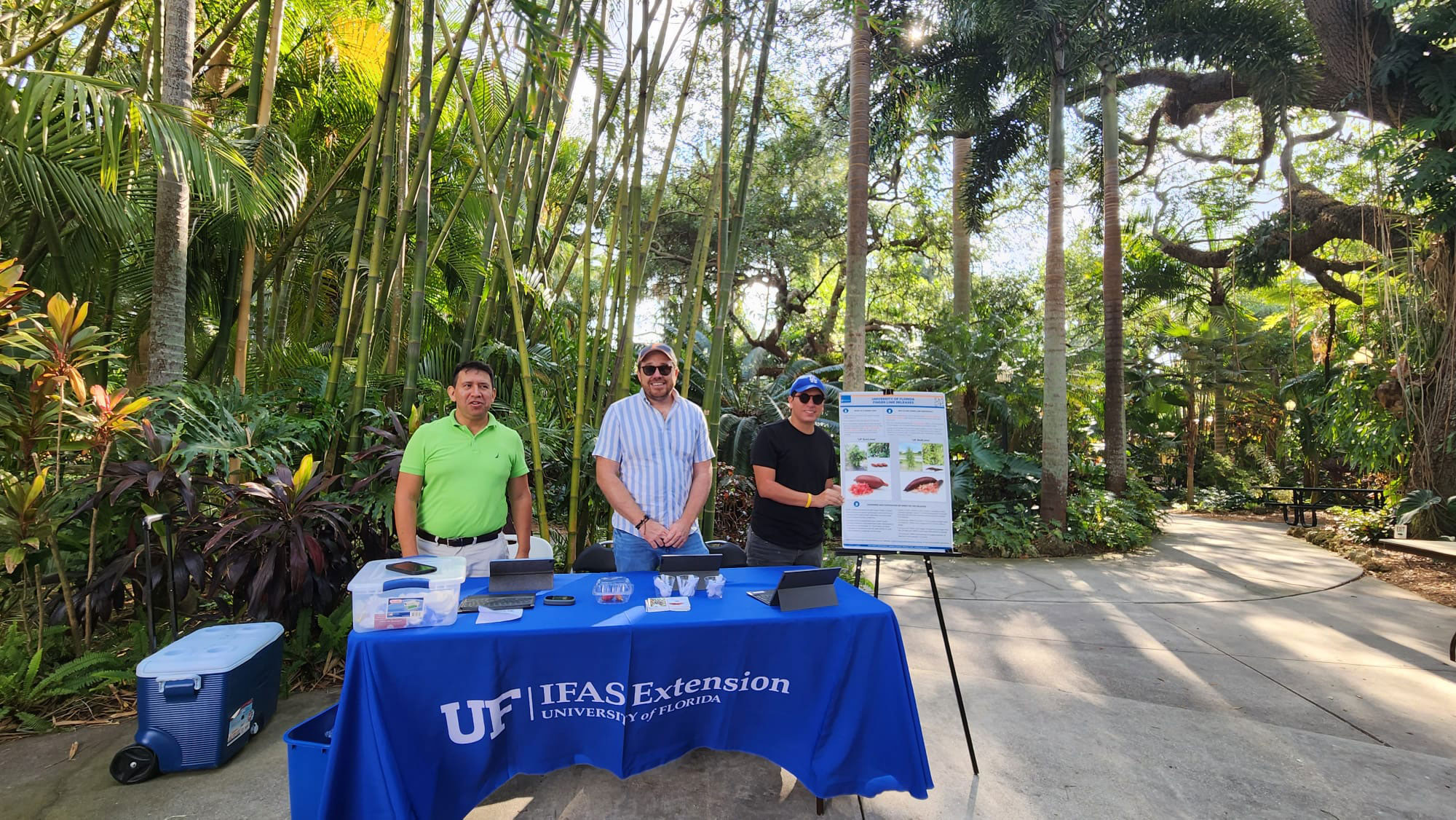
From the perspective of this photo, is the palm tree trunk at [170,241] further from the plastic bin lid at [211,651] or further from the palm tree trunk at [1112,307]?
the palm tree trunk at [1112,307]

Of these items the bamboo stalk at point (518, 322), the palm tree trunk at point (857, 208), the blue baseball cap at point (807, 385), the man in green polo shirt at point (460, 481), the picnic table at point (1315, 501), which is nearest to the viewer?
the man in green polo shirt at point (460, 481)

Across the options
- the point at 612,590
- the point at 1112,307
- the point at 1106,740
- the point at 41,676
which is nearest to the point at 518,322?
the point at 612,590

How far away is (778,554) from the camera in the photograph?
3109 millimetres

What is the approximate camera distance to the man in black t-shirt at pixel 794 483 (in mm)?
2998

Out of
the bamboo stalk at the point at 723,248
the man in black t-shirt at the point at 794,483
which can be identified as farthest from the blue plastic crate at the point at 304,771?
the bamboo stalk at the point at 723,248

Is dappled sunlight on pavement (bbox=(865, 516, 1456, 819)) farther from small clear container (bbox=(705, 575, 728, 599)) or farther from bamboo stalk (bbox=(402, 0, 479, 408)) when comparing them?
bamboo stalk (bbox=(402, 0, 479, 408))

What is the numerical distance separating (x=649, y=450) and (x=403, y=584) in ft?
3.57

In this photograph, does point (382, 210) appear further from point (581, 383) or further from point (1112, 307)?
point (1112, 307)

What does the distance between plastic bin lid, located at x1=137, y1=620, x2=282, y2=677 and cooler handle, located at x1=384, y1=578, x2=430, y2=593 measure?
1.05 meters

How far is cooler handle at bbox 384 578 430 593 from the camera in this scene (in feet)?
6.25

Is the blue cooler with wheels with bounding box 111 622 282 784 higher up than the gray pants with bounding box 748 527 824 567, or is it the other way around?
the gray pants with bounding box 748 527 824 567

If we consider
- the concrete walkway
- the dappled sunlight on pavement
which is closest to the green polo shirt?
the concrete walkway

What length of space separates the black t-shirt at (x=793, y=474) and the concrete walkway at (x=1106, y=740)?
3.08 feet

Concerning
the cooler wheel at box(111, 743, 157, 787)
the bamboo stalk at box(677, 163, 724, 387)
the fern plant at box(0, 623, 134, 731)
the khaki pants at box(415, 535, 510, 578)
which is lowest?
the cooler wheel at box(111, 743, 157, 787)
